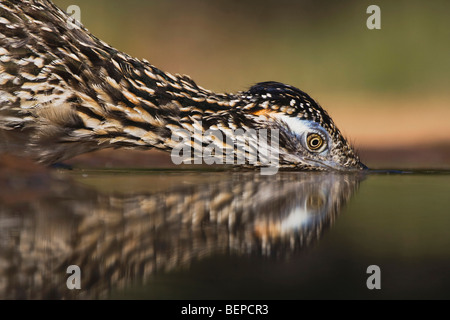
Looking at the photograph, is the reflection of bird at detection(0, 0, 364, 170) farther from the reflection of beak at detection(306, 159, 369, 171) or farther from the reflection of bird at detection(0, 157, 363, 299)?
the reflection of bird at detection(0, 157, 363, 299)

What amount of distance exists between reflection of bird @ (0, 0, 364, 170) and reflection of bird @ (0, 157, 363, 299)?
65 centimetres

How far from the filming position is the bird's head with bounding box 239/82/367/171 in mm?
3879

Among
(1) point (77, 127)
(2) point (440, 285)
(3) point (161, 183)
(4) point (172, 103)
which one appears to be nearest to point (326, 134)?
(4) point (172, 103)

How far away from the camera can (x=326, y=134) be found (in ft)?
12.9

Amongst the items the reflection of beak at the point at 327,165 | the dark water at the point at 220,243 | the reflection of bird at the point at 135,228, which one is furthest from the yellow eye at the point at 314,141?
the dark water at the point at 220,243

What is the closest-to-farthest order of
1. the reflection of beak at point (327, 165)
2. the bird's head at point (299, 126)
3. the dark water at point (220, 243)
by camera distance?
the dark water at point (220, 243) < the bird's head at point (299, 126) < the reflection of beak at point (327, 165)

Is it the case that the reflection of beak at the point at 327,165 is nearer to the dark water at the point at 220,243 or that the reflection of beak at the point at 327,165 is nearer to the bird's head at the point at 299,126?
the bird's head at the point at 299,126

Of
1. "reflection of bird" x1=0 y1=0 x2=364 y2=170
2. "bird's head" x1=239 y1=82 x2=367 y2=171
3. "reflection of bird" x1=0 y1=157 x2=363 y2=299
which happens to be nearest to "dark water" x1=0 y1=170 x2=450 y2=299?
"reflection of bird" x1=0 y1=157 x2=363 y2=299

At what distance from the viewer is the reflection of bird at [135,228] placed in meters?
1.18

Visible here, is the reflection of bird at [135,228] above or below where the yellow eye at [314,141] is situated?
below

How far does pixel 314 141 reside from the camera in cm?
396

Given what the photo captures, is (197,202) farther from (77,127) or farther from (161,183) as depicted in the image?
(77,127)
